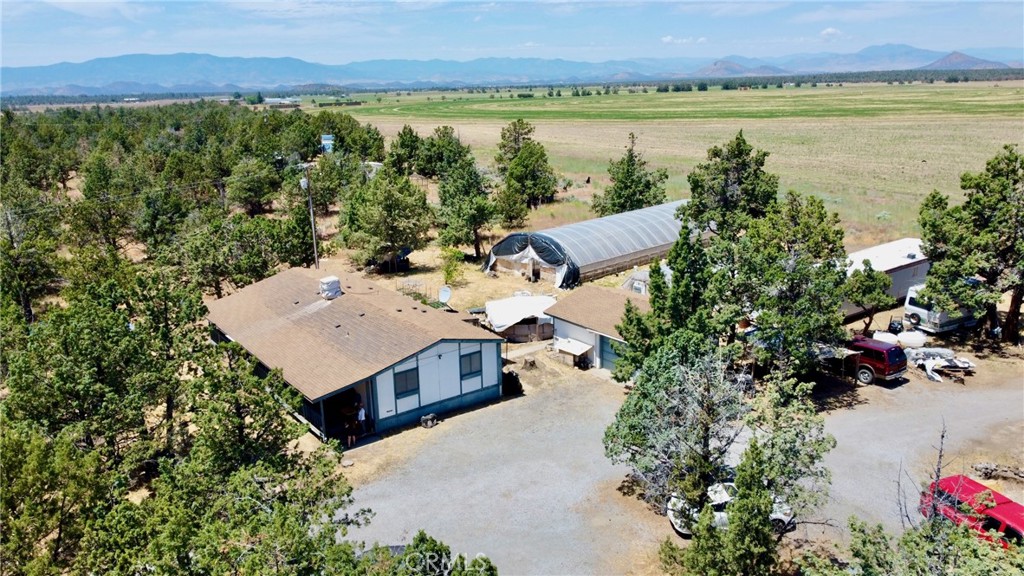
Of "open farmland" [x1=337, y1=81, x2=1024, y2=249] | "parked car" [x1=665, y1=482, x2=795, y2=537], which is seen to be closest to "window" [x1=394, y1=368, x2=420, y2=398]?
"parked car" [x1=665, y1=482, x2=795, y2=537]

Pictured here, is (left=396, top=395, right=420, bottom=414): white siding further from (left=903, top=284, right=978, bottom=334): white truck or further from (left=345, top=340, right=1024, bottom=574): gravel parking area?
(left=903, top=284, right=978, bottom=334): white truck

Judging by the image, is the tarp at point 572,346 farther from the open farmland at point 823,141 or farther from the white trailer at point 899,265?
the open farmland at point 823,141

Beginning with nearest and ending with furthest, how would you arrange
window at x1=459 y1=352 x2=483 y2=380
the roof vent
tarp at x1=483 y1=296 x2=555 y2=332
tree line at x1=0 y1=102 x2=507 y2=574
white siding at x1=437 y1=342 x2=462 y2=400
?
tree line at x1=0 y1=102 x2=507 y2=574 → white siding at x1=437 y1=342 x2=462 y2=400 → window at x1=459 y1=352 x2=483 y2=380 → the roof vent → tarp at x1=483 y1=296 x2=555 y2=332

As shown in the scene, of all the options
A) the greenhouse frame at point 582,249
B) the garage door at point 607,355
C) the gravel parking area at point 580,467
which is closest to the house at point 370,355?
the gravel parking area at point 580,467

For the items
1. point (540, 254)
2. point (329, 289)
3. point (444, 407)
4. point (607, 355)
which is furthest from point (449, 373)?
point (540, 254)

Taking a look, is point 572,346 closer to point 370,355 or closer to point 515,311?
point 515,311

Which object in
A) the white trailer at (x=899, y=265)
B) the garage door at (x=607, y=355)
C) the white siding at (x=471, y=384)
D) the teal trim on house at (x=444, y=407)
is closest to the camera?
the teal trim on house at (x=444, y=407)

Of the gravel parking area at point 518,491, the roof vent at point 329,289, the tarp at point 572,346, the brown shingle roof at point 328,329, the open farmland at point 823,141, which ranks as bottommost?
the gravel parking area at point 518,491
